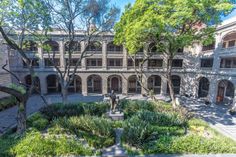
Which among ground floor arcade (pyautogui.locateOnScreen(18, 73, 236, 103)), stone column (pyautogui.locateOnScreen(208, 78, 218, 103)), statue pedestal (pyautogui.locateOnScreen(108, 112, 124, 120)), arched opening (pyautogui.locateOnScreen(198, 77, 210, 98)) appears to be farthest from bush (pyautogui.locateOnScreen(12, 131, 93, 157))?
arched opening (pyautogui.locateOnScreen(198, 77, 210, 98))

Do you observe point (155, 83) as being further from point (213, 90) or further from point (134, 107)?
point (134, 107)

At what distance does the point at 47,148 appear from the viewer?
7.18 metres

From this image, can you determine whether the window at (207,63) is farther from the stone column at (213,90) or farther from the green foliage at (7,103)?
the green foliage at (7,103)

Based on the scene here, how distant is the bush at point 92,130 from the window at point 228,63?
17982mm

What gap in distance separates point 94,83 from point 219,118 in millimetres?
19199

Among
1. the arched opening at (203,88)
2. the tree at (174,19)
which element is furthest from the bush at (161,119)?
the arched opening at (203,88)

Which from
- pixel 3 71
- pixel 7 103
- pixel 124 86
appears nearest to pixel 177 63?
pixel 124 86

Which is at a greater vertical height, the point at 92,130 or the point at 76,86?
the point at 76,86

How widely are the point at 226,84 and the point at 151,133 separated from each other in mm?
17080

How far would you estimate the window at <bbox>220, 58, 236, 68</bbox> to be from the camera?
17.5 meters

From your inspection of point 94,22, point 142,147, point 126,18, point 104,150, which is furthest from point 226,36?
point 104,150

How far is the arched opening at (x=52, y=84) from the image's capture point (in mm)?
25109

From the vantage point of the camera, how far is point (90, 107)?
1314 cm

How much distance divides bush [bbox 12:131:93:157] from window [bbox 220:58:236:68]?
19.9 meters
